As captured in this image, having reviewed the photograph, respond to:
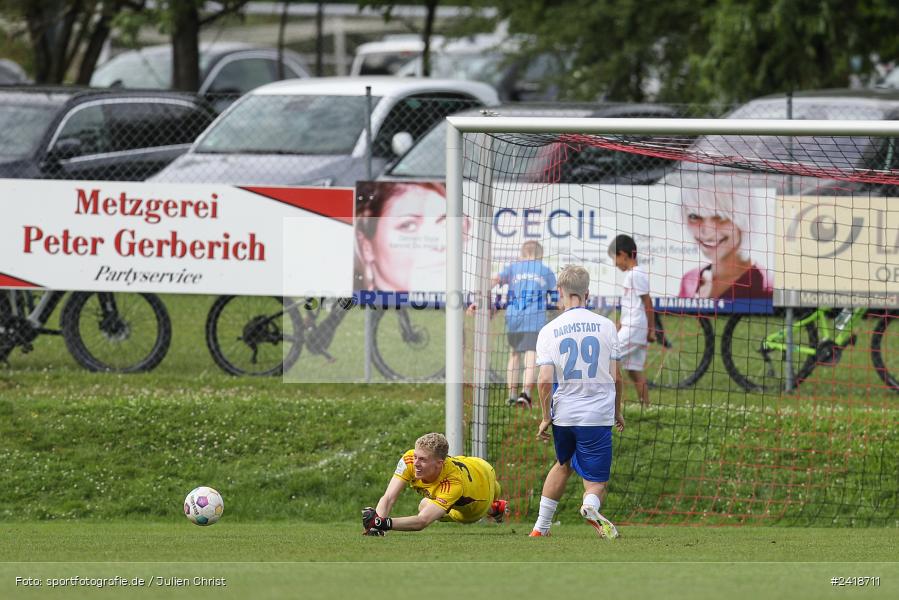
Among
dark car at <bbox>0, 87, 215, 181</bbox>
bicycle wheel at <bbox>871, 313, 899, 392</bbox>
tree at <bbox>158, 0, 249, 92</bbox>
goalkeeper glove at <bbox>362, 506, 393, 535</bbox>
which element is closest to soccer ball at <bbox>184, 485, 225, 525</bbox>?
goalkeeper glove at <bbox>362, 506, 393, 535</bbox>

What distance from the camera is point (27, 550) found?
802 cm

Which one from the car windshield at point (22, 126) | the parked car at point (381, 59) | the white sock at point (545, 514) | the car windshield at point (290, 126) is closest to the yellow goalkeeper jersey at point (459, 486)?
the white sock at point (545, 514)

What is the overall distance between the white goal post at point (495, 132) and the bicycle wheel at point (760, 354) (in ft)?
10.9

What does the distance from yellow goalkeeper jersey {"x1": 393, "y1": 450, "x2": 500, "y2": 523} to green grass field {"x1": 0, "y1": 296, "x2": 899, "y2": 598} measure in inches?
7.3

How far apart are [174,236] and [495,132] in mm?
3767

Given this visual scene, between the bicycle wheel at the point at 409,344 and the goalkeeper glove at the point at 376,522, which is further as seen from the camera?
the bicycle wheel at the point at 409,344

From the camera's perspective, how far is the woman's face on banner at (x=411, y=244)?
1226 centimetres

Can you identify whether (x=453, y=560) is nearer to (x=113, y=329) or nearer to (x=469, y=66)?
(x=113, y=329)

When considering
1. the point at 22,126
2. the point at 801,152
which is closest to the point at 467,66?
the point at 22,126

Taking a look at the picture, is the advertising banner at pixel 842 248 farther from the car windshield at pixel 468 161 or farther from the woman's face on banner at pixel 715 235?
the car windshield at pixel 468 161

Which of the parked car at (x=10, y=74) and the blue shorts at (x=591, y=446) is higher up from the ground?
the parked car at (x=10, y=74)

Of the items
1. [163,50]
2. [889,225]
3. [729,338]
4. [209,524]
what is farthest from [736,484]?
[163,50]

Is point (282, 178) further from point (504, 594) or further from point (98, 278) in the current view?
point (504, 594)

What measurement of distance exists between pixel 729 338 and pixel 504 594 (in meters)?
6.85
